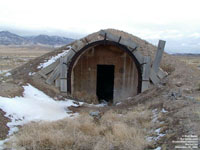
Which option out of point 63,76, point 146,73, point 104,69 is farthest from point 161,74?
point 104,69

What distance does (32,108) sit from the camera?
20.5 ft

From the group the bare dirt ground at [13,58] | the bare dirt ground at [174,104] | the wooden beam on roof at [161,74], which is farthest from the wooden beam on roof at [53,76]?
the bare dirt ground at [13,58]

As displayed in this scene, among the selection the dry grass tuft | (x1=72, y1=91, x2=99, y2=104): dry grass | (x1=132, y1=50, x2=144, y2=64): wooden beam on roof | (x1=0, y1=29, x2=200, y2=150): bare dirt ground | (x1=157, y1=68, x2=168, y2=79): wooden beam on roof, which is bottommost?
(x1=72, y1=91, x2=99, y2=104): dry grass

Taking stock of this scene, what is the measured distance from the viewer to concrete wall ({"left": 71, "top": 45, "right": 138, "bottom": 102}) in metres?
10.8

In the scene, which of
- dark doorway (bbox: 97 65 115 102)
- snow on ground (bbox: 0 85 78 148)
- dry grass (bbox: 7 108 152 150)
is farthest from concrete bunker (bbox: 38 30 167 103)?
dry grass (bbox: 7 108 152 150)

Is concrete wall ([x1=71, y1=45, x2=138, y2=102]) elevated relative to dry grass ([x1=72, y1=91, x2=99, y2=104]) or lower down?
elevated

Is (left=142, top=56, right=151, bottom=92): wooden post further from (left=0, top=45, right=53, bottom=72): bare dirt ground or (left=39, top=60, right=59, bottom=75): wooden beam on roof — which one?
(left=0, top=45, right=53, bottom=72): bare dirt ground

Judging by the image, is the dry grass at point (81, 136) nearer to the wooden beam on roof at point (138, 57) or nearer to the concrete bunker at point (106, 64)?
the wooden beam on roof at point (138, 57)

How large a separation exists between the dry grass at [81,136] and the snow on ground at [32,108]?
23.1 inches

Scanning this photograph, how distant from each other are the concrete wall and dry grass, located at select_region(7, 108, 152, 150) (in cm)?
565

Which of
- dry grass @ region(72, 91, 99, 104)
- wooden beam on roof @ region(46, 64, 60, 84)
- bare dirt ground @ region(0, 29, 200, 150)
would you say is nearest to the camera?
bare dirt ground @ region(0, 29, 200, 150)

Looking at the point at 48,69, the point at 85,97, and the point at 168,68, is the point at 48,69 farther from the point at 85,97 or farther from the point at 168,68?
the point at 168,68

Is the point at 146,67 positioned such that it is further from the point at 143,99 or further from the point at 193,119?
the point at 193,119

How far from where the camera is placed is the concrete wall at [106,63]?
35.6 ft
